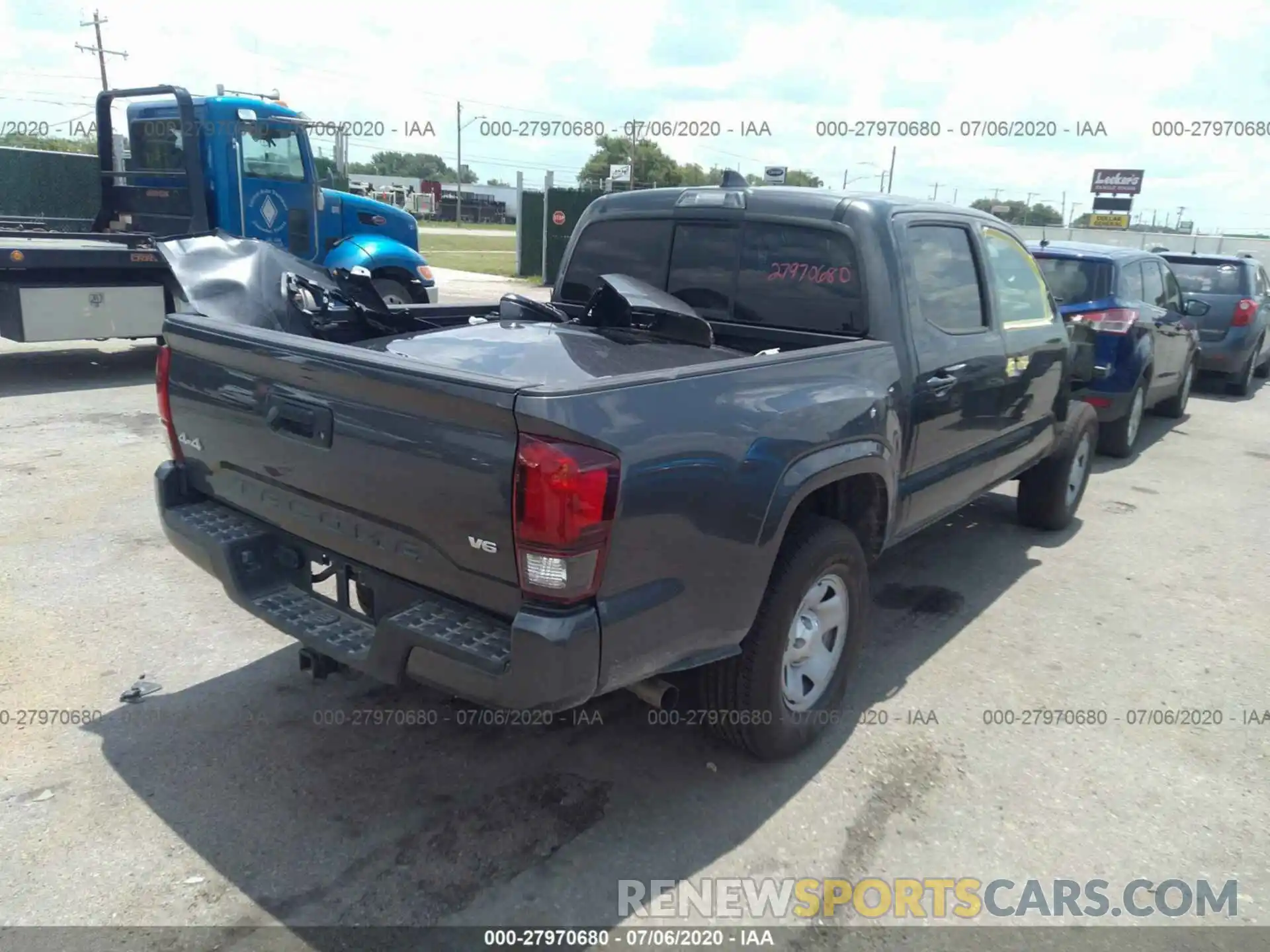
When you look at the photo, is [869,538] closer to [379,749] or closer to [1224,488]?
[379,749]

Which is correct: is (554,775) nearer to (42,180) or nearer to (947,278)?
(947,278)

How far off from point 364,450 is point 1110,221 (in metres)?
58.9

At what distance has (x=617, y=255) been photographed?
15.2 ft

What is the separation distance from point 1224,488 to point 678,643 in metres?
6.68

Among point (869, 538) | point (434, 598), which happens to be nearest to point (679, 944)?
point (434, 598)

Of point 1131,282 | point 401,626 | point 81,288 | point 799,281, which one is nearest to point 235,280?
point 401,626

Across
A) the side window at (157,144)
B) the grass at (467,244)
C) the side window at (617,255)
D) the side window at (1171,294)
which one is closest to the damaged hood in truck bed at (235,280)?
the side window at (617,255)

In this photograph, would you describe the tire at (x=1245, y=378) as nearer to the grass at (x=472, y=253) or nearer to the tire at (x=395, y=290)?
the tire at (x=395, y=290)

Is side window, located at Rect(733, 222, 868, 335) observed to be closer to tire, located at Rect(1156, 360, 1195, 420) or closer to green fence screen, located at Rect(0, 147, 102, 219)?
tire, located at Rect(1156, 360, 1195, 420)

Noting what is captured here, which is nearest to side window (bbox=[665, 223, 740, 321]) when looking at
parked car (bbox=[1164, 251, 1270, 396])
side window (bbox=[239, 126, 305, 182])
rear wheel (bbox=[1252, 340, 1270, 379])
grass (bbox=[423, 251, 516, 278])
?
side window (bbox=[239, 126, 305, 182])

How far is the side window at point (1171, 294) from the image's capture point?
9109 mm

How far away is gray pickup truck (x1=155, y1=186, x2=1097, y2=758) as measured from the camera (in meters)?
2.52

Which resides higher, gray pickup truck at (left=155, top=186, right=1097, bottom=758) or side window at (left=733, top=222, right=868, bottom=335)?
side window at (left=733, top=222, right=868, bottom=335)

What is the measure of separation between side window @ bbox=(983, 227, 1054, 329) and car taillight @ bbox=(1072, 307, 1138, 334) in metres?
2.44
